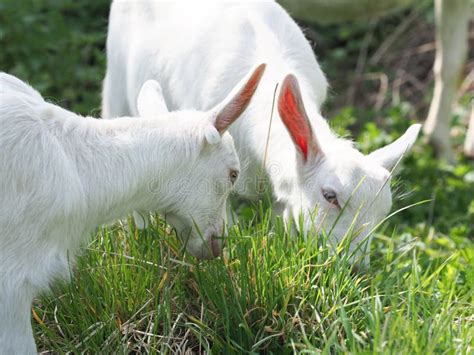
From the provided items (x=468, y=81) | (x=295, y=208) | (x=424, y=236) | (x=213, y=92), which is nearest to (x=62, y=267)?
(x=295, y=208)

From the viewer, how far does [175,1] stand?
5398 mm

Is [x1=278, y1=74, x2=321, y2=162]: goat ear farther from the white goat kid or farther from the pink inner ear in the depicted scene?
the white goat kid

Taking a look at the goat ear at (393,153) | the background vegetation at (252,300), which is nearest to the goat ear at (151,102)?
the background vegetation at (252,300)

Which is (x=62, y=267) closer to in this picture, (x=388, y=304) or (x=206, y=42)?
(x=388, y=304)

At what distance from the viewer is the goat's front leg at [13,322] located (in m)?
3.43

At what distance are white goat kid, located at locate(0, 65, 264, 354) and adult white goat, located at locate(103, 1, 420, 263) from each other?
0.45m

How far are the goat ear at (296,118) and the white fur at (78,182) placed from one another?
Answer: 0.33m

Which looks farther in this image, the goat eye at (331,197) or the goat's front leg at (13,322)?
the goat eye at (331,197)

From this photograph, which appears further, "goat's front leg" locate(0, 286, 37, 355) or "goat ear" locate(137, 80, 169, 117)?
"goat ear" locate(137, 80, 169, 117)

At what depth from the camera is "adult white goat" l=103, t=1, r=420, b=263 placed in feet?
13.4

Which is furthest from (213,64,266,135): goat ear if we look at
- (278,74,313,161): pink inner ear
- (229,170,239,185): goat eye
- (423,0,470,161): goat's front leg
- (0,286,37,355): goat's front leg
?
(423,0,470,161): goat's front leg

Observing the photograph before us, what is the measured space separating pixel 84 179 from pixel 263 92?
1.38m

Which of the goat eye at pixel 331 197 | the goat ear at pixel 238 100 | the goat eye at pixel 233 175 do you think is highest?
the goat ear at pixel 238 100

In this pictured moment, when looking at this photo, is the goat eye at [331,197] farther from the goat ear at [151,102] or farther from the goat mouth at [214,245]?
the goat ear at [151,102]
